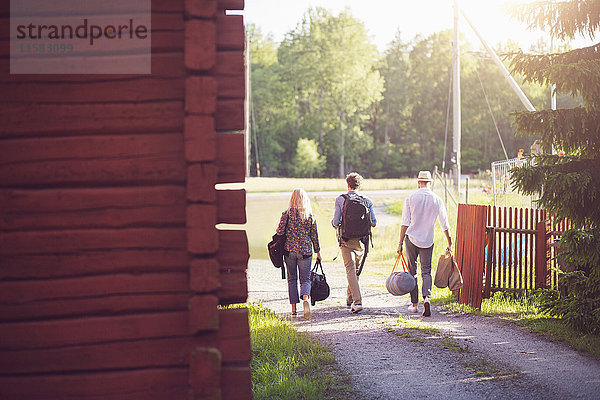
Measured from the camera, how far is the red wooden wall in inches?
186

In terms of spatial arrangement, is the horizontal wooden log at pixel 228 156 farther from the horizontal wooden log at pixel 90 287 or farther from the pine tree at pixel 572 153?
the pine tree at pixel 572 153

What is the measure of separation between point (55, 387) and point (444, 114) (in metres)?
68.0

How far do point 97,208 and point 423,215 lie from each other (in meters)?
6.29

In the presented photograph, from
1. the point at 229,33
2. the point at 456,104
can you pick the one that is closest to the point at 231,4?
the point at 229,33

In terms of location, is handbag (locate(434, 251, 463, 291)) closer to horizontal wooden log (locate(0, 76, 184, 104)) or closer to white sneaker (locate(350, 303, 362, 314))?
white sneaker (locate(350, 303, 362, 314))

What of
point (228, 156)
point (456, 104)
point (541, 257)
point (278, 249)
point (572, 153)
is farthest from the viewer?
point (456, 104)

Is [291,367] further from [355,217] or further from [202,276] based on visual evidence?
[355,217]

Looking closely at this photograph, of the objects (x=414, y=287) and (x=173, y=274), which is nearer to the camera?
(x=173, y=274)

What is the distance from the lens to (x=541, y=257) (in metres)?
11.1

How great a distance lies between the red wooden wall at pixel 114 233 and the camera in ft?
15.5

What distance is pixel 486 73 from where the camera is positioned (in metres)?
69.4

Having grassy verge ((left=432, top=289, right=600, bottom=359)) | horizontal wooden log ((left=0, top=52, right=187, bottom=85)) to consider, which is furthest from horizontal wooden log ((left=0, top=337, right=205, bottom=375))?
grassy verge ((left=432, top=289, right=600, bottom=359))

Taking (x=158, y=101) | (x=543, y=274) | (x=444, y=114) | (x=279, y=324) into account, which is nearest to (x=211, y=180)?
(x=158, y=101)

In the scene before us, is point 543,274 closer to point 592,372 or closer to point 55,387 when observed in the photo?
point 592,372
